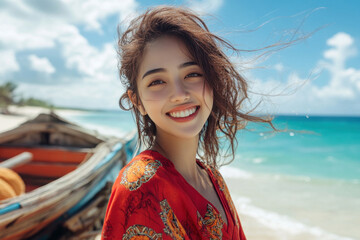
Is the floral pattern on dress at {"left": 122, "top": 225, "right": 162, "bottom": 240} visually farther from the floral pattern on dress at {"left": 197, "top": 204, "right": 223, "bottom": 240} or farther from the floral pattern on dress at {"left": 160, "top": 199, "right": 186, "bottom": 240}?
the floral pattern on dress at {"left": 197, "top": 204, "right": 223, "bottom": 240}

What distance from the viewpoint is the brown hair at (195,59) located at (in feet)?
3.62

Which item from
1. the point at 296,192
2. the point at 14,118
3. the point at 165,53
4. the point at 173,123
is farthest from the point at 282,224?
the point at 14,118

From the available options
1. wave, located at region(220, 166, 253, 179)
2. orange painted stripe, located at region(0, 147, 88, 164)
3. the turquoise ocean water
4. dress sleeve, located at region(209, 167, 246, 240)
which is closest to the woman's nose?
dress sleeve, located at region(209, 167, 246, 240)

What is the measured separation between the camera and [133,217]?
0.78 m

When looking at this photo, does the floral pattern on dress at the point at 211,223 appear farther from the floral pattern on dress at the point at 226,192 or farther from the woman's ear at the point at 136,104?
the woman's ear at the point at 136,104

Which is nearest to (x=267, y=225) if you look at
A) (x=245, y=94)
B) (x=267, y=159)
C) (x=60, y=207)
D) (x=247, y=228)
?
(x=247, y=228)

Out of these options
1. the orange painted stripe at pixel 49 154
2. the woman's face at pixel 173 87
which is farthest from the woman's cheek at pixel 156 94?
the orange painted stripe at pixel 49 154

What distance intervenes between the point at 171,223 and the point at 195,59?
0.56 meters

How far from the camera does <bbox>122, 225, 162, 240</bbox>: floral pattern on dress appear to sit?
774 mm

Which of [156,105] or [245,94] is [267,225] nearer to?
[245,94]

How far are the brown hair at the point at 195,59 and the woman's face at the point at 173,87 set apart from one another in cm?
4

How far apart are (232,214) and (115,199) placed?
1.72 ft

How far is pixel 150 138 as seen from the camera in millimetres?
1306

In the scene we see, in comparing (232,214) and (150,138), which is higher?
(150,138)
